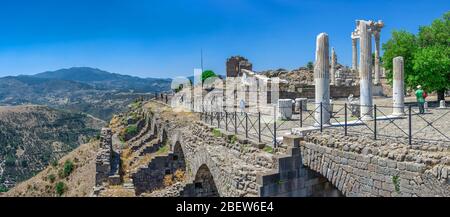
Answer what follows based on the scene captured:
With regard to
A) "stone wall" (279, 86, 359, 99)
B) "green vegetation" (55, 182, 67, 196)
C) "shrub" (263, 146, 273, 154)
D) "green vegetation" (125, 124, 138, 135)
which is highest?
"stone wall" (279, 86, 359, 99)

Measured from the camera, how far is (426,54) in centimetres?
2580

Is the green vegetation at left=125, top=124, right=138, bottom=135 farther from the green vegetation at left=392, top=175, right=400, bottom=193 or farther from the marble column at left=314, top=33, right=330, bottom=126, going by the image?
the green vegetation at left=392, top=175, right=400, bottom=193

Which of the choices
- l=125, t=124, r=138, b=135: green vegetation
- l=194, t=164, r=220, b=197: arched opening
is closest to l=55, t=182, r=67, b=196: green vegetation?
l=125, t=124, r=138, b=135: green vegetation

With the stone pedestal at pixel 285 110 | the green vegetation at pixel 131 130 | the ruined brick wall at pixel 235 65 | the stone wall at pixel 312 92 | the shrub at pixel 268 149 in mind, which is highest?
the ruined brick wall at pixel 235 65

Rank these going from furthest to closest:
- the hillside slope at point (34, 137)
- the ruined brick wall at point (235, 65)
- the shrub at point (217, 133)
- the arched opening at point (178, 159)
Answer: the hillside slope at point (34, 137), the ruined brick wall at point (235, 65), the arched opening at point (178, 159), the shrub at point (217, 133)

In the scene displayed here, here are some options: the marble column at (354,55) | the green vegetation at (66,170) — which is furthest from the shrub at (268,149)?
the marble column at (354,55)

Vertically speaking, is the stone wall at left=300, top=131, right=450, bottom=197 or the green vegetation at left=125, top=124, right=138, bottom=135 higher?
the stone wall at left=300, top=131, right=450, bottom=197

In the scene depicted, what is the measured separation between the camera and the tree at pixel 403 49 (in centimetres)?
2813

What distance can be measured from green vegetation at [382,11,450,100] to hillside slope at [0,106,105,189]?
53620mm

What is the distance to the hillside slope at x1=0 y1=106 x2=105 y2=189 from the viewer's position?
72.4 metres

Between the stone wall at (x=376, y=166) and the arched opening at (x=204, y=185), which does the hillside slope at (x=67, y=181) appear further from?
the stone wall at (x=376, y=166)

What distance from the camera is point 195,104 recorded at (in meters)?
30.2

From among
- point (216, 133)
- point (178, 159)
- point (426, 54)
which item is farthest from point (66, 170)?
point (426, 54)

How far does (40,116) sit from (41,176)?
285 ft
